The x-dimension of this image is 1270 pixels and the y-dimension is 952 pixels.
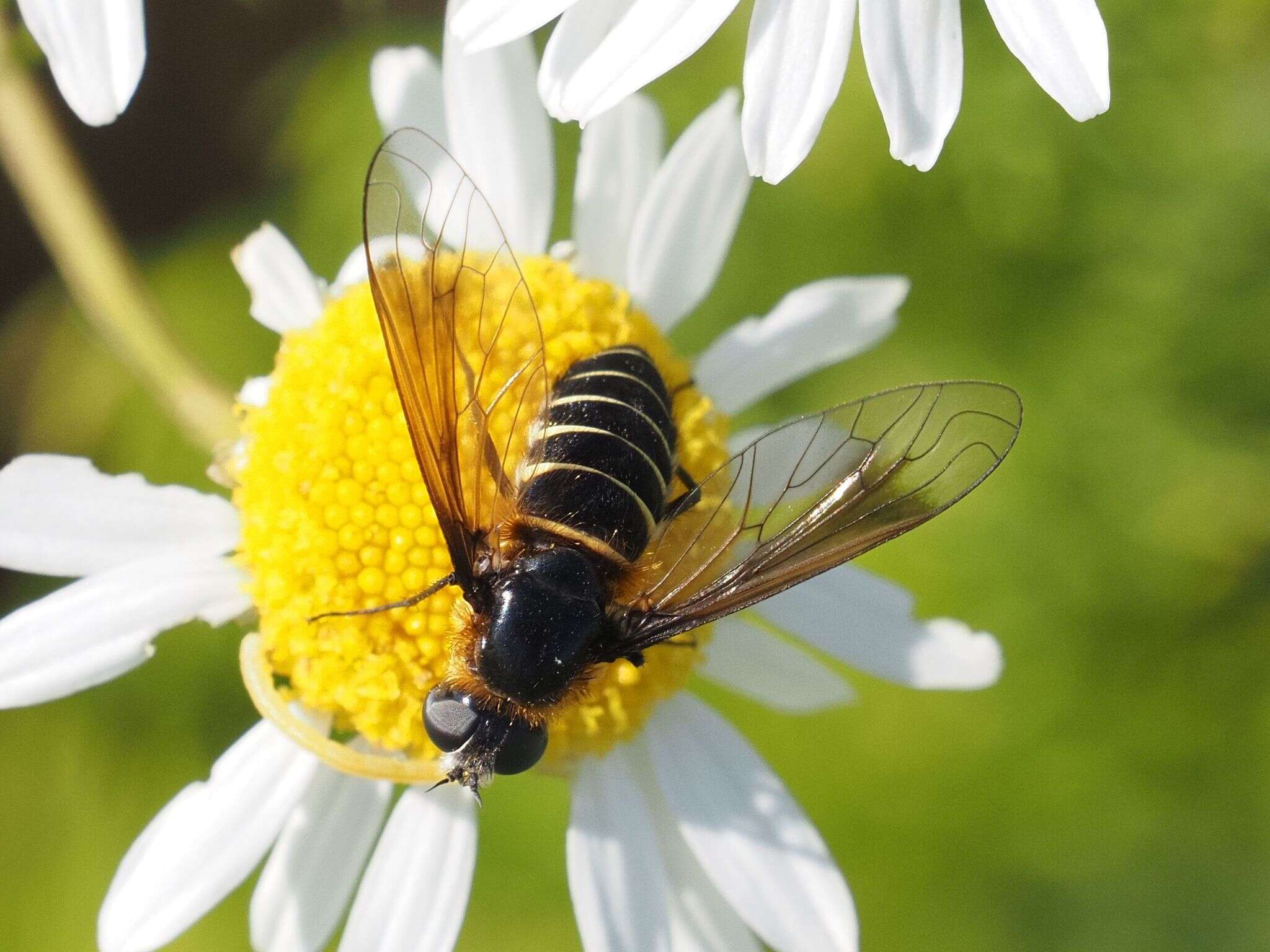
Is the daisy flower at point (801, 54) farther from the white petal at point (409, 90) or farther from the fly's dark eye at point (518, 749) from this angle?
the fly's dark eye at point (518, 749)

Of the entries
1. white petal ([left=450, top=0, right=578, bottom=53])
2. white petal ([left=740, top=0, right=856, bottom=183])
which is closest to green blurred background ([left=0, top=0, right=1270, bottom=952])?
white petal ([left=740, top=0, right=856, bottom=183])

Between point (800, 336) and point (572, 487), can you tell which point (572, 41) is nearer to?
point (572, 487)

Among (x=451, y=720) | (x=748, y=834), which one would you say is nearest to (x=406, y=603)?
(x=451, y=720)

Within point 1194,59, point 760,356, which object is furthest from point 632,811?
point 1194,59

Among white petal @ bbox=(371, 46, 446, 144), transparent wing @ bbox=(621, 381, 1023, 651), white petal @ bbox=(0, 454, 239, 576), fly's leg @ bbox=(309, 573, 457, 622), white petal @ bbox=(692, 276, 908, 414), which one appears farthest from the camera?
white petal @ bbox=(692, 276, 908, 414)

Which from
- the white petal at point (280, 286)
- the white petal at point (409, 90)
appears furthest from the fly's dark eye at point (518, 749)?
the white petal at point (409, 90)

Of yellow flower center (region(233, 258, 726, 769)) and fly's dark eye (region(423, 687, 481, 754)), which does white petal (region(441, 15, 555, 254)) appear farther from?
fly's dark eye (region(423, 687, 481, 754))
